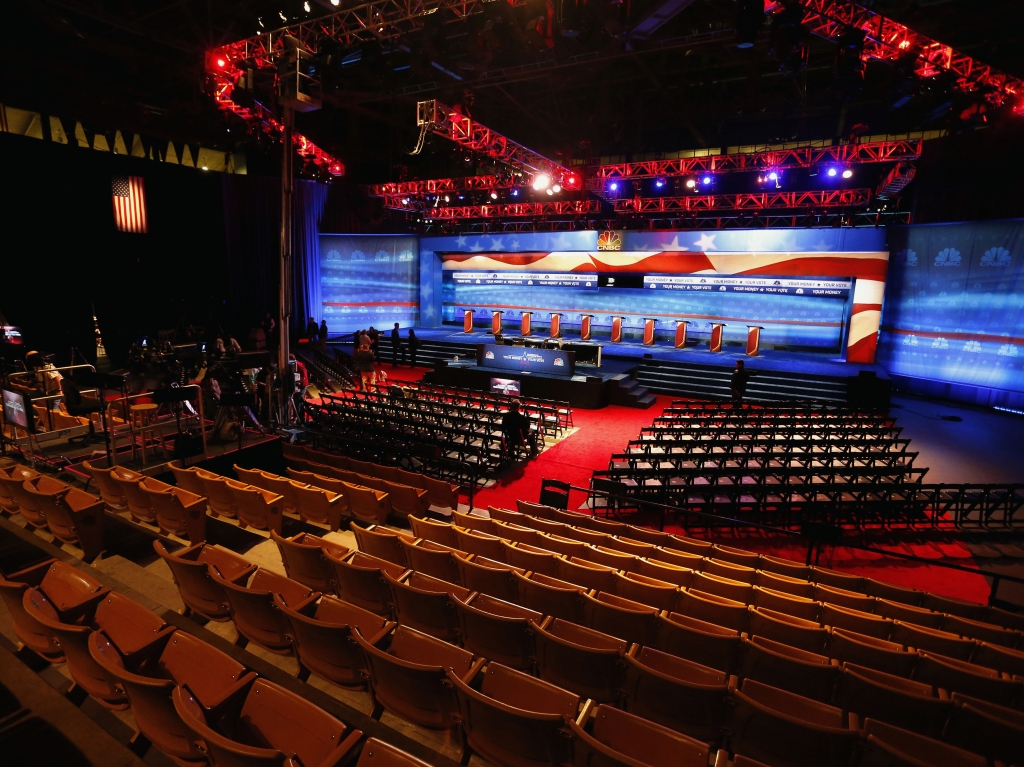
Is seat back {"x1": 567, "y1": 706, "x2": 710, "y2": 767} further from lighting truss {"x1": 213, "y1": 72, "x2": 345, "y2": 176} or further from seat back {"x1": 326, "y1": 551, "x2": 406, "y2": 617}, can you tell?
lighting truss {"x1": 213, "y1": 72, "x2": 345, "y2": 176}

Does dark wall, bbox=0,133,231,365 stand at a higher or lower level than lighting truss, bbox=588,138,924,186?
lower

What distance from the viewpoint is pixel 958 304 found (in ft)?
47.1

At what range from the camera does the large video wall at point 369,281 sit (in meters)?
22.1

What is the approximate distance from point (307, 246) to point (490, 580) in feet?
65.1

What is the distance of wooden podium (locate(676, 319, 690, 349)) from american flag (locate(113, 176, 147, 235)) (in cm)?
1882

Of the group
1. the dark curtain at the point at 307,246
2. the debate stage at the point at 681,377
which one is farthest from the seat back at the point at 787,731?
the dark curtain at the point at 307,246

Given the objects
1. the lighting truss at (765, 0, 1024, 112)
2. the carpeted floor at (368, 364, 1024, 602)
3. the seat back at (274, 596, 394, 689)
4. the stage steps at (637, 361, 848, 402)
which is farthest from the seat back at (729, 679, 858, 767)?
the stage steps at (637, 361, 848, 402)

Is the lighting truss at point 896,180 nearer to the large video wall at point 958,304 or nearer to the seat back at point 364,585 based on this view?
the large video wall at point 958,304

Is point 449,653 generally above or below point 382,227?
below

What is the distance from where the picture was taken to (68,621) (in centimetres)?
294

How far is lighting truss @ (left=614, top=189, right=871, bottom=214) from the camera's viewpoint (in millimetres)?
15883

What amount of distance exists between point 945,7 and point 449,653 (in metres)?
15.9

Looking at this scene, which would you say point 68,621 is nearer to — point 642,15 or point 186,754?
point 186,754

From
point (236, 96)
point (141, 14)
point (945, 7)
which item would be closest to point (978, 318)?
point (945, 7)
